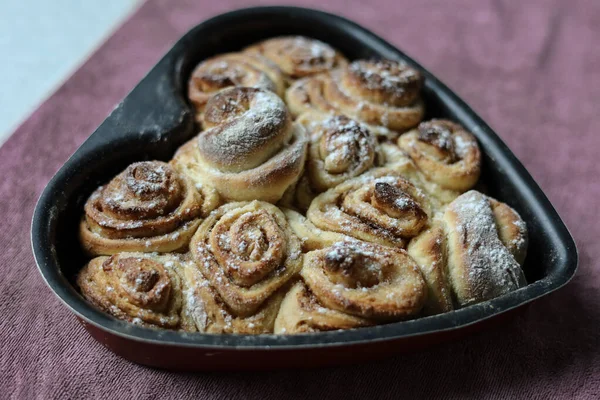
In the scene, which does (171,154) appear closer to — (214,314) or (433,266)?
(214,314)

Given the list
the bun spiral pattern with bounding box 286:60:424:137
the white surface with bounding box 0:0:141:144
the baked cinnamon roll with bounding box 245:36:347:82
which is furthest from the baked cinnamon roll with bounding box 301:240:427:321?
the white surface with bounding box 0:0:141:144

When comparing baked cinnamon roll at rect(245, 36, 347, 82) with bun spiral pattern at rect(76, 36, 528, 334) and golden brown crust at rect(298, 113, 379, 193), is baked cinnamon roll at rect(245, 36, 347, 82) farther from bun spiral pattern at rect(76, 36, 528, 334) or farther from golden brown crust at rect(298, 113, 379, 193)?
golden brown crust at rect(298, 113, 379, 193)

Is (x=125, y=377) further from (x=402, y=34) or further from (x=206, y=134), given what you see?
(x=402, y=34)

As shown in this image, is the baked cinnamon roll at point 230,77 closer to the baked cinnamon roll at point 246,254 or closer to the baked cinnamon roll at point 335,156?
the baked cinnamon roll at point 335,156

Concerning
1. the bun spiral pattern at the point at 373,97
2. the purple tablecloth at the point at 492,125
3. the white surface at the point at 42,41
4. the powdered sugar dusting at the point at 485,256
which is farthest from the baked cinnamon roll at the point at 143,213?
the white surface at the point at 42,41

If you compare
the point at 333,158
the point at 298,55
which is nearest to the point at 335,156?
the point at 333,158

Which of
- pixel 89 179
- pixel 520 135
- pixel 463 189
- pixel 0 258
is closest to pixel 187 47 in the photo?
pixel 89 179
